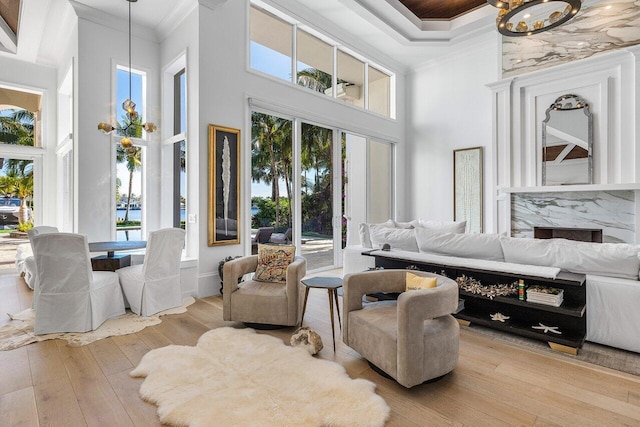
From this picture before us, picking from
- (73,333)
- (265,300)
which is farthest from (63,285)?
(265,300)

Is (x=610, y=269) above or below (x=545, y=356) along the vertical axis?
above

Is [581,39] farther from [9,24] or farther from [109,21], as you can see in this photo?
[9,24]

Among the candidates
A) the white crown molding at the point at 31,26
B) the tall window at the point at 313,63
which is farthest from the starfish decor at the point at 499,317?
the white crown molding at the point at 31,26

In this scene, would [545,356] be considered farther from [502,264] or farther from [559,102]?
[559,102]

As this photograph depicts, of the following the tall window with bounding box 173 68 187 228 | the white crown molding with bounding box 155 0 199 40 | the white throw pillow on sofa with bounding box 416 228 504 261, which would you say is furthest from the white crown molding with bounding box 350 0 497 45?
the white throw pillow on sofa with bounding box 416 228 504 261

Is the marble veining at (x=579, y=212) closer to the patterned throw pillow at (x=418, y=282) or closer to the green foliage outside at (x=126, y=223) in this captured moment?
the patterned throw pillow at (x=418, y=282)

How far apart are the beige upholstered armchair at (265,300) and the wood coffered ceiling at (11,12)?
5.15m

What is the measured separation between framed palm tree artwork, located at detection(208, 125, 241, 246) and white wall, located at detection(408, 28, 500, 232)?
14.9 ft

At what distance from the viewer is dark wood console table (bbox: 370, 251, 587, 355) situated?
272cm

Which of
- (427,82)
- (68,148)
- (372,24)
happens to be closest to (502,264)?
(372,24)

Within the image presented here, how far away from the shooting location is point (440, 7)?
6.12 metres

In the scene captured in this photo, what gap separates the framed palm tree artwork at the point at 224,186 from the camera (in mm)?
4504

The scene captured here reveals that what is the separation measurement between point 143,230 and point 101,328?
97.1 inches

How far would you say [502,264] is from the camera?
307 cm
